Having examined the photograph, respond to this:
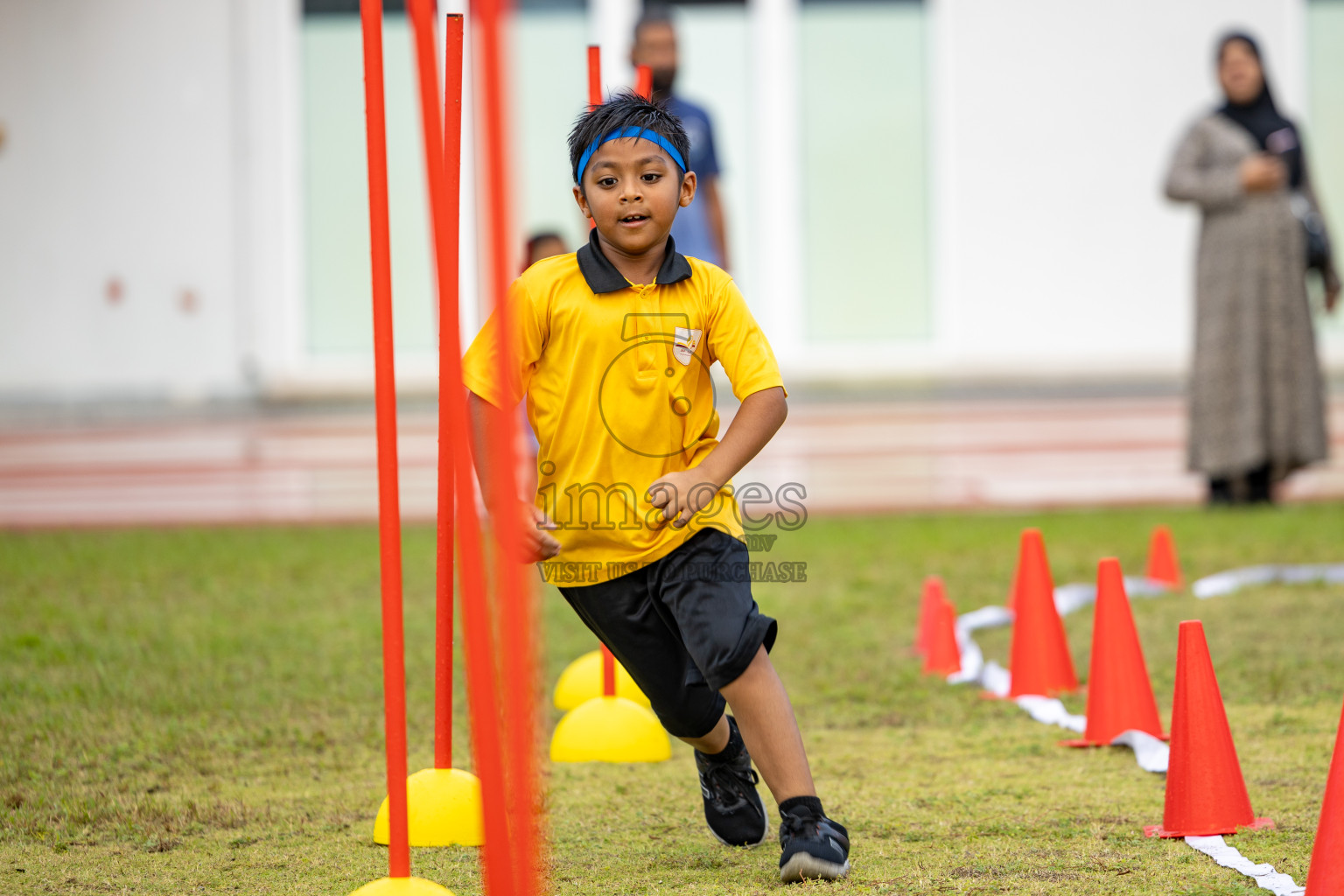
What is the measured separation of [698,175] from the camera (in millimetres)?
6473

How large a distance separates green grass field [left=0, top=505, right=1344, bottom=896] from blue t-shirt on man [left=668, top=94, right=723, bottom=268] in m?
1.33

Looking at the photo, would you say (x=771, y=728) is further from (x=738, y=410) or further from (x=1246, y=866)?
(x=1246, y=866)

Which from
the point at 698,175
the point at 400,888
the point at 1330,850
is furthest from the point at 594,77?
the point at 698,175

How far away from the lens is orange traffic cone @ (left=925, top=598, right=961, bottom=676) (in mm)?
4648

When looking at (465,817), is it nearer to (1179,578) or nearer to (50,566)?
(1179,578)

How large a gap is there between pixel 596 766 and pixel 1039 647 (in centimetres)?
130

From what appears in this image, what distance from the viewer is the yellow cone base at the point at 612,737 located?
382 cm

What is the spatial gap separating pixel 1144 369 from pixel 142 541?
11623mm

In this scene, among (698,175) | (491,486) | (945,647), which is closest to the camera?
(491,486)

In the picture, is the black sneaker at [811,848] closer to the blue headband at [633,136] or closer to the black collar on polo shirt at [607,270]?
the black collar on polo shirt at [607,270]

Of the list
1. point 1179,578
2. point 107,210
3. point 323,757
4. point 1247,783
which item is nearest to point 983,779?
point 1247,783

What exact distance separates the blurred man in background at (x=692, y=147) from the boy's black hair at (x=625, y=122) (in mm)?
2860

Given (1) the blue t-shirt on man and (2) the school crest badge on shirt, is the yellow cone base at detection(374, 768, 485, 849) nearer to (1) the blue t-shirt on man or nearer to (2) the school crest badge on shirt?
(2) the school crest badge on shirt

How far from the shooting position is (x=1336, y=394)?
15.9 meters
